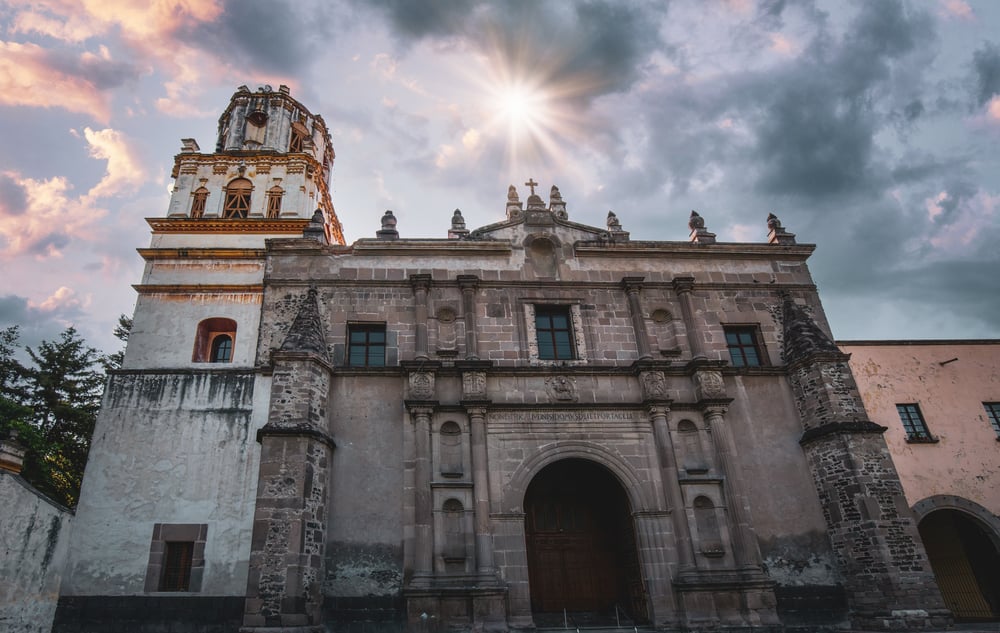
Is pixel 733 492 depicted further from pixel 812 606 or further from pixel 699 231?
pixel 699 231

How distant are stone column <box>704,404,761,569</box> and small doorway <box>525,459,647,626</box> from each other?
2.43 metres

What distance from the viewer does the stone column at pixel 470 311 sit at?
16359mm

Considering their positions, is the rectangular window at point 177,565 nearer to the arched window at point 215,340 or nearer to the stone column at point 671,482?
the arched window at point 215,340

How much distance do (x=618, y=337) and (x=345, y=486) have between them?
8.41m

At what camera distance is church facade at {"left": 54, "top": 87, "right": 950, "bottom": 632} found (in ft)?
44.8

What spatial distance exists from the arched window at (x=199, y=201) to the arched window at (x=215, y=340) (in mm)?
5721

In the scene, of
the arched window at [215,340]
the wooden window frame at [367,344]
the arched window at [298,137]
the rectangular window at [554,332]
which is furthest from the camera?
the arched window at [298,137]

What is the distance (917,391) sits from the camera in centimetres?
1867

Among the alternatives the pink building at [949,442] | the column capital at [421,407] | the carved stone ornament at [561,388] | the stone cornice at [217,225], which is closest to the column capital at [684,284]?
the carved stone ornament at [561,388]

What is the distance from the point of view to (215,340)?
1839 centimetres

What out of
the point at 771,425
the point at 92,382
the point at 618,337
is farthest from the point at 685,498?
the point at 92,382

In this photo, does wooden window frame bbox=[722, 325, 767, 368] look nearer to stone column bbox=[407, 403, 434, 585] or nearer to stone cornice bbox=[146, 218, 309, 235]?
stone column bbox=[407, 403, 434, 585]

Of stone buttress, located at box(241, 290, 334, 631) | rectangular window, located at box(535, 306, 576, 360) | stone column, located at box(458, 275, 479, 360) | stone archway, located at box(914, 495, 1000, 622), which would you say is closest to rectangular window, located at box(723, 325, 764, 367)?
rectangular window, located at box(535, 306, 576, 360)

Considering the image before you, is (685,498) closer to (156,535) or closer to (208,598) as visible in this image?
(208,598)
